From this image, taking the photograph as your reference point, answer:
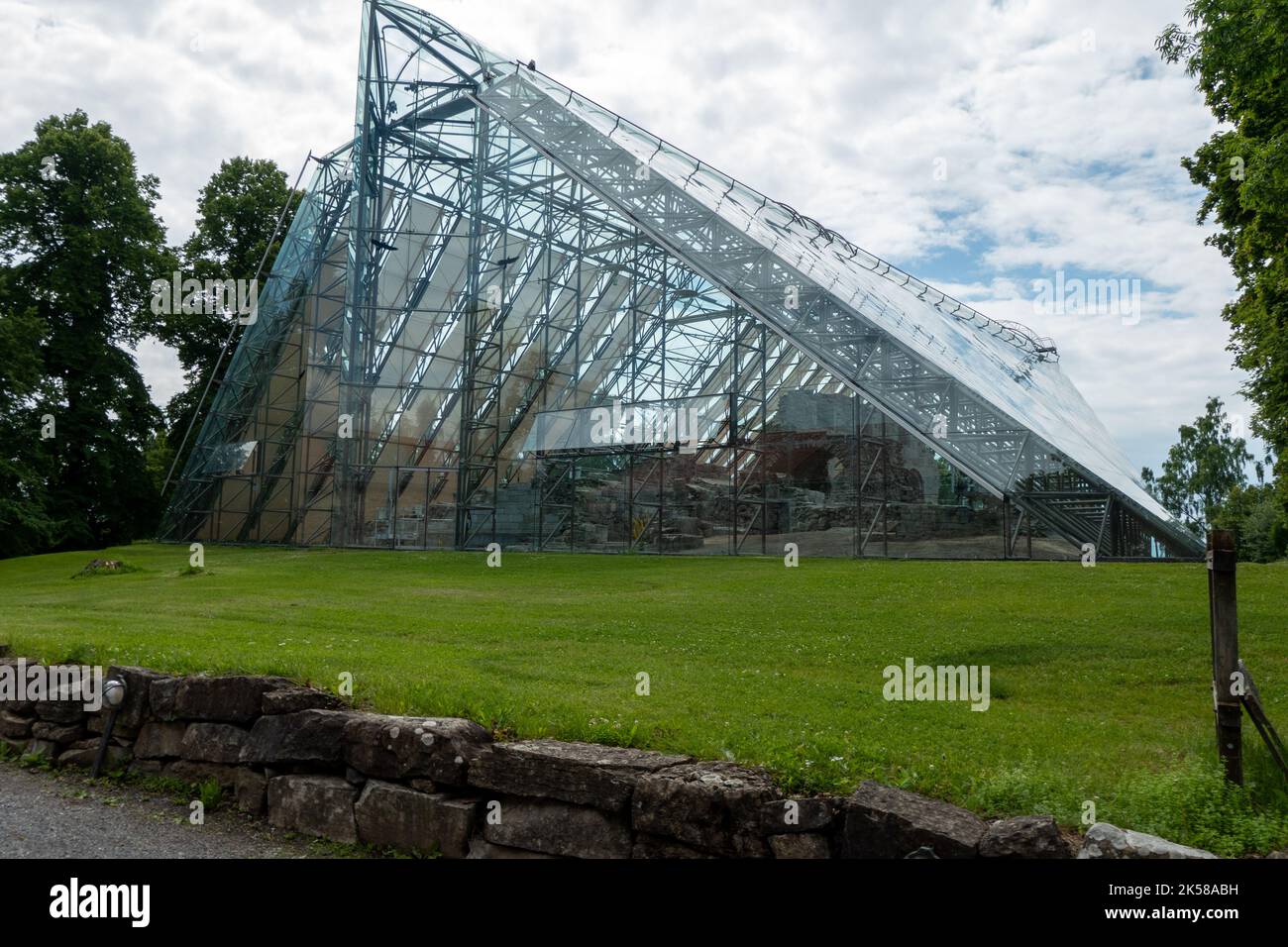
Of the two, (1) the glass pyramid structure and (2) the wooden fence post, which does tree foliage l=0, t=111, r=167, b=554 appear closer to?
(1) the glass pyramid structure

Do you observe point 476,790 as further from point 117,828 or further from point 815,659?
point 815,659

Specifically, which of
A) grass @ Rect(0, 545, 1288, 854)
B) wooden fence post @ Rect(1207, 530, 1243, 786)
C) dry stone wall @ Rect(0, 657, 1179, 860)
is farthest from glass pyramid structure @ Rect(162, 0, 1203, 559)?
dry stone wall @ Rect(0, 657, 1179, 860)

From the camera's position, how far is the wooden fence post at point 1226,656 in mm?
6414

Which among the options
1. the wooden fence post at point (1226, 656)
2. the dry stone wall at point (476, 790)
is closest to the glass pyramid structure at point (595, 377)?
the wooden fence post at point (1226, 656)

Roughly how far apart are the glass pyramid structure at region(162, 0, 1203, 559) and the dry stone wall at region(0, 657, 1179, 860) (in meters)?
16.5

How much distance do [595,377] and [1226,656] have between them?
2391 centimetres

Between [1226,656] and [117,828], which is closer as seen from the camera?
[1226,656]

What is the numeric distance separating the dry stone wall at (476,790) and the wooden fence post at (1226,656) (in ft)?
6.46

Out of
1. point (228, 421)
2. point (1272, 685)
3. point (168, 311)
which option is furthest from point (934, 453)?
point (168, 311)

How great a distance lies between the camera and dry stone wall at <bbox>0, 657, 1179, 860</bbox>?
5.65m

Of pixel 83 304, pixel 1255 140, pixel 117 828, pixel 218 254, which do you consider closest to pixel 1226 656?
pixel 117 828

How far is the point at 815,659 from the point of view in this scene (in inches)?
433

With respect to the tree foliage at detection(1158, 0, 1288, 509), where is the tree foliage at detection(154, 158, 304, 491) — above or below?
above
